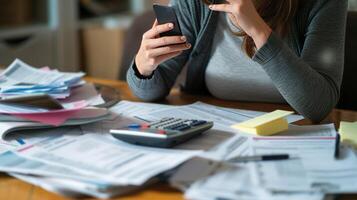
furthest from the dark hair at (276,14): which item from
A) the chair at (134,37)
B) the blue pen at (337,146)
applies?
the chair at (134,37)

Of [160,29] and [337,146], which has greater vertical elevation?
[160,29]

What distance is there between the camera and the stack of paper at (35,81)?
3.80 ft

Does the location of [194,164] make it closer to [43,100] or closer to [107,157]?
[107,157]

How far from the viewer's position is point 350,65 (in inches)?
53.6

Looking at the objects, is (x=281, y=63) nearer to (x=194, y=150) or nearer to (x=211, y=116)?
(x=211, y=116)

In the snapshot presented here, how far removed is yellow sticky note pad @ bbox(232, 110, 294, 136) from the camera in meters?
0.89

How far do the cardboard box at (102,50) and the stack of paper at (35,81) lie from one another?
1363mm

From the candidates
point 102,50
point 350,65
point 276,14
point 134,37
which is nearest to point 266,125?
point 276,14

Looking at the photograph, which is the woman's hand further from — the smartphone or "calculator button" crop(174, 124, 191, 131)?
"calculator button" crop(174, 124, 191, 131)

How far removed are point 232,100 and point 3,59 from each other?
1.61 m

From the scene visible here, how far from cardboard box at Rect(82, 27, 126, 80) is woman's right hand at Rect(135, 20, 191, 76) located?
5.42 feet

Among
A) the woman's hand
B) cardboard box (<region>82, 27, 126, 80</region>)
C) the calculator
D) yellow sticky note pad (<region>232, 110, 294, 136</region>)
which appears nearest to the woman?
the woman's hand

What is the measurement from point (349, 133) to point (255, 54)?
0.77ft

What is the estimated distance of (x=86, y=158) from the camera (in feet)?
2.51
